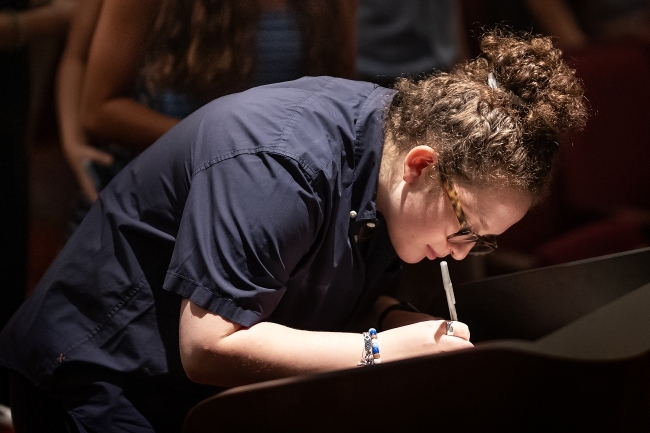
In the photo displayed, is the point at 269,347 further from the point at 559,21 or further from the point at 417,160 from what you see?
the point at 559,21

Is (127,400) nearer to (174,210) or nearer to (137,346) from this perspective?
(137,346)

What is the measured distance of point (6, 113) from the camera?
1464 mm

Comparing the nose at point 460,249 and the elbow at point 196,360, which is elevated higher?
the nose at point 460,249

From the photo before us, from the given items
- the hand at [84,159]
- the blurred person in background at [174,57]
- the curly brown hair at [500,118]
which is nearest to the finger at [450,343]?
the curly brown hair at [500,118]

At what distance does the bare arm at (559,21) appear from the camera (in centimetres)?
220

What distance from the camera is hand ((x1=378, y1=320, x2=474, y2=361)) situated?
0.98 m

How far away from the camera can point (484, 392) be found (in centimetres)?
81

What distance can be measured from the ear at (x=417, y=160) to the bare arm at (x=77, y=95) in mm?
671

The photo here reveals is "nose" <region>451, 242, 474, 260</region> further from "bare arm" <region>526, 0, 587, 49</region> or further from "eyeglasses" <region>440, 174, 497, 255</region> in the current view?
"bare arm" <region>526, 0, 587, 49</region>

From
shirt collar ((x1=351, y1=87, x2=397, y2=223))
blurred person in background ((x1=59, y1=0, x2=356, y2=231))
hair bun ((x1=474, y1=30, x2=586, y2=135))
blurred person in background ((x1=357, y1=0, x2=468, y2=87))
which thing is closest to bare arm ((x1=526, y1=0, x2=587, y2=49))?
blurred person in background ((x1=357, y1=0, x2=468, y2=87))

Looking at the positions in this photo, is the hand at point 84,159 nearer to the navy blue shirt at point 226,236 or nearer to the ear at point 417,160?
the navy blue shirt at point 226,236

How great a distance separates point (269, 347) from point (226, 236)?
154 millimetres

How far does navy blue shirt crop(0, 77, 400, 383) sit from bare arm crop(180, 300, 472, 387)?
2cm

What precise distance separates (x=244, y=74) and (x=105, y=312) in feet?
1.68
